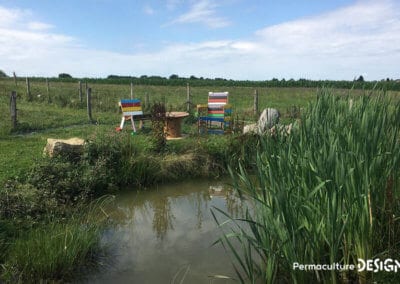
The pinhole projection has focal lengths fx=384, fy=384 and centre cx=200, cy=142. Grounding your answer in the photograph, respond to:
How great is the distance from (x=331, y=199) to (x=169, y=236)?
257 centimetres

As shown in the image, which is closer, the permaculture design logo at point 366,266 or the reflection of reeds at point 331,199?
the reflection of reeds at point 331,199

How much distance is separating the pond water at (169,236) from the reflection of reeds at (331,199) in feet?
3.17

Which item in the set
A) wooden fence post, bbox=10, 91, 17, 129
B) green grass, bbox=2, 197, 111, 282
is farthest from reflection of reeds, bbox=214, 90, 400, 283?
wooden fence post, bbox=10, 91, 17, 129

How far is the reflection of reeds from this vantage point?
259cm

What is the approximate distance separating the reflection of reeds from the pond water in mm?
967

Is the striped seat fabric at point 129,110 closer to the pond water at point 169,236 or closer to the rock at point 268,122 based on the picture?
the pond water at point 169,236

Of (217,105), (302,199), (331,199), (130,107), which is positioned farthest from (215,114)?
(331,199)

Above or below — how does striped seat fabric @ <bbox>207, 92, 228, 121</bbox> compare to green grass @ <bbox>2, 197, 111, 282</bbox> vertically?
above

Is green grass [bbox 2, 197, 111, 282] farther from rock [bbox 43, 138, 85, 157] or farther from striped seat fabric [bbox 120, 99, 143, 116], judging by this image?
striped seat fabric [bbox 120, 99, 143, 116]

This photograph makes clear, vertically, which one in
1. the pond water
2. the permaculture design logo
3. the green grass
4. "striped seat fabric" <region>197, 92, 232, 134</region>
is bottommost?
the pond water

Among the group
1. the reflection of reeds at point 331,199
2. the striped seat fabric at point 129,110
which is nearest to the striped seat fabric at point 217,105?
the striped seat fabric at point 129,110

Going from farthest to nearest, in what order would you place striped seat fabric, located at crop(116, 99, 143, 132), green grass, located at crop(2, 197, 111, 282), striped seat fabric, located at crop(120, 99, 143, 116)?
striped seat fabric, located at crop(120, 99, 143, 116)
striped seat fabric, located at crop(116, 99, 143, 132)
green grass, located at crop(2, 197, 111, 282)

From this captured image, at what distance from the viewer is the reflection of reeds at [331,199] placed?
8.50 feet

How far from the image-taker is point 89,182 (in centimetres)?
577
